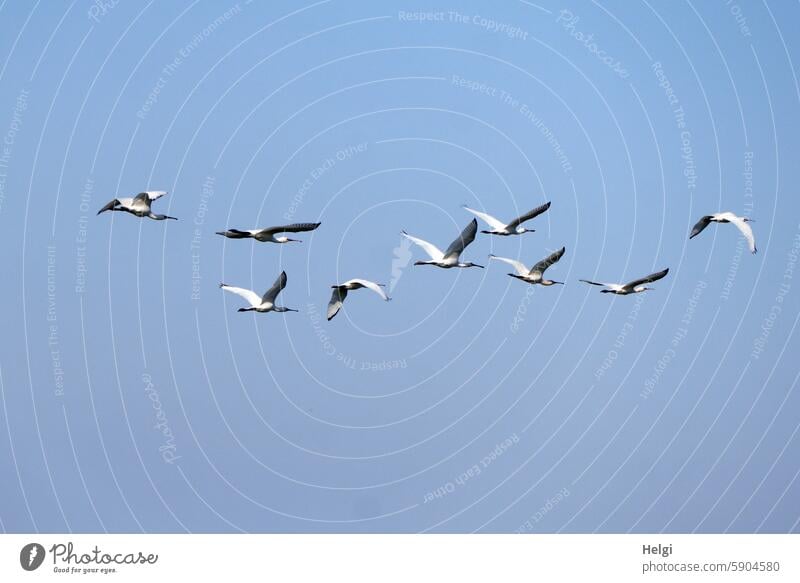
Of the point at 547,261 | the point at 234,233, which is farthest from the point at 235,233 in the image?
the point at 547,261

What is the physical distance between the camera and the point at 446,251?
263 feet

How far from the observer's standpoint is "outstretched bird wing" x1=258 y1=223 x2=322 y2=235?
229ft

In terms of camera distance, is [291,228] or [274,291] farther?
[274,291]

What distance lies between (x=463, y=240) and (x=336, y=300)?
558 centimetres

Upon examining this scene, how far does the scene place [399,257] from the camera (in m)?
84.6

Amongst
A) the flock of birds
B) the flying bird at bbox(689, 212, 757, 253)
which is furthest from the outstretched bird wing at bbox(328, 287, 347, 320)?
the flying bird at bbox(689, 212, 757, 253)

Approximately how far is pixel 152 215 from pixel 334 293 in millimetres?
6989

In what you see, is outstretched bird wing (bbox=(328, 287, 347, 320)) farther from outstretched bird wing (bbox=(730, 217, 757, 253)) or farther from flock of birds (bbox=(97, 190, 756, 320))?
outstretched bird wing (bbox=(730, 217, 757, 253))

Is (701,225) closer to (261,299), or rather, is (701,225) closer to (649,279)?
(649,279)

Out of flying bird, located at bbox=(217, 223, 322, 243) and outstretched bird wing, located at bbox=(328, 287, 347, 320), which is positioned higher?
flying bird, located at bbox=(217, 223, 322, 243)

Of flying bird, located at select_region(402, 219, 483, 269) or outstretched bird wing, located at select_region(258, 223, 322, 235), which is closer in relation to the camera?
outstretched bird wing, located at select_region(258, 223, 322, 235)

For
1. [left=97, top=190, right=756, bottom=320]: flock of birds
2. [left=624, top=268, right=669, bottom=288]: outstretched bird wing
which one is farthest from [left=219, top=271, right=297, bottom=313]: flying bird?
[left=624, top=268, right=669, bottom=288]: outstretched bird wing

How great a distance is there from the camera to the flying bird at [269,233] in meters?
70.5
